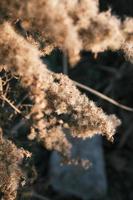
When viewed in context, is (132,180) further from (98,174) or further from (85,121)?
(85,121)

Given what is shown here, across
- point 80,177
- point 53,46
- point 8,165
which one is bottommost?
point 8,165

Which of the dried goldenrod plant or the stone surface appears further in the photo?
the stone surface

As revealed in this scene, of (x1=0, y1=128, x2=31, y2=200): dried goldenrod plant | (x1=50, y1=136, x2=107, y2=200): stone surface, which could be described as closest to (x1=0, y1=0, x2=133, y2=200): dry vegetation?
(x1=0, y1=128, x2=31, y2=200): dried goldenrod plant

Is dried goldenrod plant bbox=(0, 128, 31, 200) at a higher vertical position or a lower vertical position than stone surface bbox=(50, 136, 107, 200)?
lower

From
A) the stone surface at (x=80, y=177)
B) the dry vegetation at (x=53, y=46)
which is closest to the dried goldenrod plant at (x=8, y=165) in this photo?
the dry vegetation at (x=53, y=46)

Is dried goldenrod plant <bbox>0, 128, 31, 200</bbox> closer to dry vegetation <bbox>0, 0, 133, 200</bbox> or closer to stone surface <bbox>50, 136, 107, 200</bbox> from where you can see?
dry vegetation <bbox>0, 0, 133, 200</bbox>

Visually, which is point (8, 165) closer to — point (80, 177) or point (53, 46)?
point (53, 46)

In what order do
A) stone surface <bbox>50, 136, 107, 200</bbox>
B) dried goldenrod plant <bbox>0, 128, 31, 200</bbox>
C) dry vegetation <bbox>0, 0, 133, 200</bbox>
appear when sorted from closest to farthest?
dry vegetation <bbox>0, 0, 133, 200</bbox>, dried goldenrod plant <bbox>0, 128, 31, 200</bbox>, stone surface <bbox>50, 136, 107, 200</bbox>

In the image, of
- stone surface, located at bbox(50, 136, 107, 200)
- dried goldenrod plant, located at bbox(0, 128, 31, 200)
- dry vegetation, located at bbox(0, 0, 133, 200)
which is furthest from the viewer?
stone surface, located at bbox(50, 136, 107, 200)

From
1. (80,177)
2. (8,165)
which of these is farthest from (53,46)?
(80,177)
